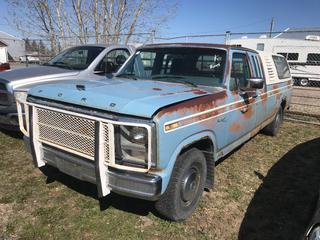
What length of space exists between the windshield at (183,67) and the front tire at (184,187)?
1.17m

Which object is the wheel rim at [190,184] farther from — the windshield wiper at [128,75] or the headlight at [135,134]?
the windshield wiper at [128,75]

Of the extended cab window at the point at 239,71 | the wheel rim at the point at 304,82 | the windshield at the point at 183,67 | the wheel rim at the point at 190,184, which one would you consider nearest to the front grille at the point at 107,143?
the wheel rim at the point at 190,184

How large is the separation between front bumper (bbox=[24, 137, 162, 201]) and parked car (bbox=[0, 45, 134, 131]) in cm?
208

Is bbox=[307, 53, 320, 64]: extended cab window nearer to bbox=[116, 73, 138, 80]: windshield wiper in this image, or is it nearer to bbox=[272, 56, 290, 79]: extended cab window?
bbox=[272, 56, 290, 79]: extended cab window

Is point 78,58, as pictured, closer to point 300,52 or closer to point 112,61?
point 112,61

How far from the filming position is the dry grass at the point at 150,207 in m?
3.35

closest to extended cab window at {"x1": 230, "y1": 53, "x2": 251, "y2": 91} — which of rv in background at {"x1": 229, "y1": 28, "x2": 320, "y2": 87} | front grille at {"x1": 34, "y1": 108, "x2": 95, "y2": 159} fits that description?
front grille at {"x1": 34, "y1": 108, "x2": 95, "y2": 159}

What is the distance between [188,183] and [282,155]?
332 cm

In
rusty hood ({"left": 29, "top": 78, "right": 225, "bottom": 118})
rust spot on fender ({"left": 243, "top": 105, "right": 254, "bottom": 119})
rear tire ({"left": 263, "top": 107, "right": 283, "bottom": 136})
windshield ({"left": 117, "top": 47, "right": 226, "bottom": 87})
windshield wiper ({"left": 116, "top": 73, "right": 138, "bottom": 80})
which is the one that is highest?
windshield ({"left": 117, "top": 47, "right": 226, "bottom": 87})

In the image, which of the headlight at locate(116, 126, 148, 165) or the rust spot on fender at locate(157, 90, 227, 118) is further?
the rust spot on fender at locate(157, 90, 227, 118)

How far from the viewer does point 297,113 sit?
32.2ft

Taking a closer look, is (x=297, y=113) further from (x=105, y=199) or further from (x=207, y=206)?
(x=105, y=199)

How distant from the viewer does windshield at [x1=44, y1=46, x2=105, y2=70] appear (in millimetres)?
7043

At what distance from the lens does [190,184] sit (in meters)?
3.54
